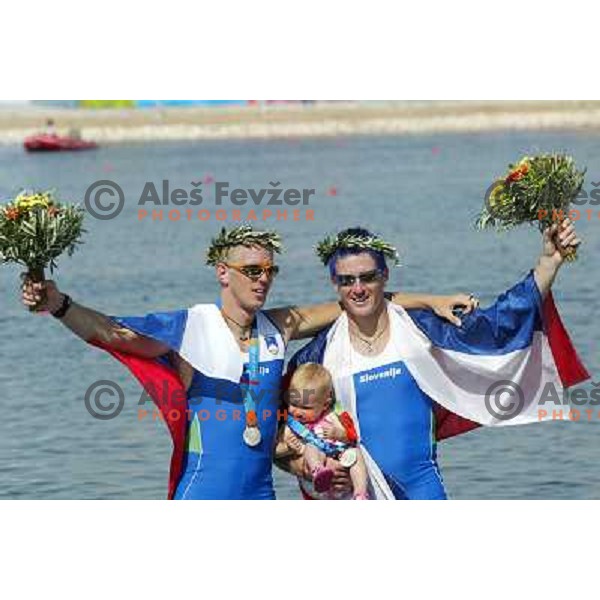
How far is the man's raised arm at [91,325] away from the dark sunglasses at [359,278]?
0.82 m

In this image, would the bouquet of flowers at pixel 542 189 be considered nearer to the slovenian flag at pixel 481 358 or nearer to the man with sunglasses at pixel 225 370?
the slovenian flag at pixel 481 358

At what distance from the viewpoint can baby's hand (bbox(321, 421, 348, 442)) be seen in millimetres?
7699

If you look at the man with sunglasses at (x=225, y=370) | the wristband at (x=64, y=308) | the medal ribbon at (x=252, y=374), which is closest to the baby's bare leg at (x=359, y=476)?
the man with sunglasses at (x=225, y=370)

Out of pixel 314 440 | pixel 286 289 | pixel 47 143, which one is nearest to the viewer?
pixel 314 440

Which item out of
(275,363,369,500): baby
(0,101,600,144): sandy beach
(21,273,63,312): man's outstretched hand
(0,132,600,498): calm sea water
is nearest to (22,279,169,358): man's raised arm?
(21,273,63,312): man's outstretched hand

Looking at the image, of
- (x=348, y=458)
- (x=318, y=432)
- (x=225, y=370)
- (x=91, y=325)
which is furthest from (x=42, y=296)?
(x=348, y=458)

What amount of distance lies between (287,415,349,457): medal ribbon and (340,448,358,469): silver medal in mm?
24

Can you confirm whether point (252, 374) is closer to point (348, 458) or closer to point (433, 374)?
point (348, 458)

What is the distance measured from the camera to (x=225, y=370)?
7.64 m

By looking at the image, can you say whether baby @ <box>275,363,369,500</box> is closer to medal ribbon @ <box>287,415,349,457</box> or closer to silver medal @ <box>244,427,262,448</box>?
medal ribbon @ <box>287,415,349,457</box>

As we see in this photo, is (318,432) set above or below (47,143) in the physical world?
below

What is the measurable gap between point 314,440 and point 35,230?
1511 millimetres
